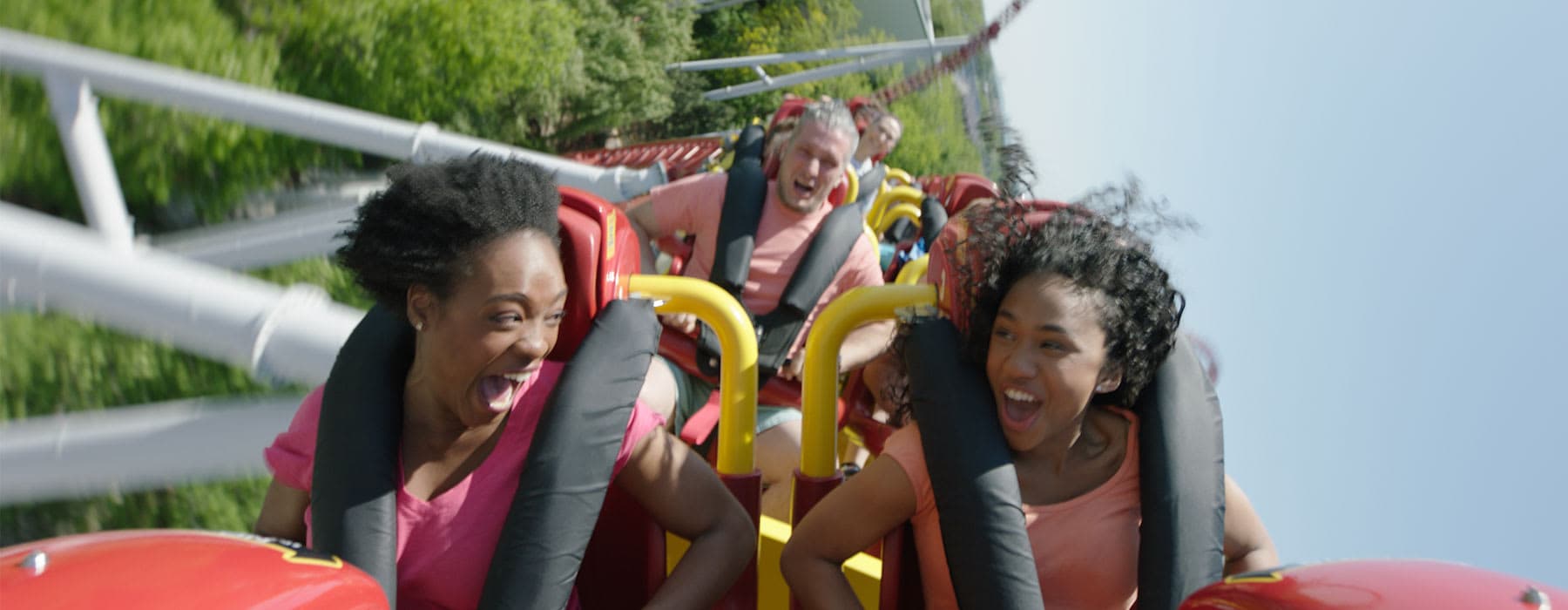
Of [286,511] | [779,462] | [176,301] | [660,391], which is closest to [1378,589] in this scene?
[286,511]

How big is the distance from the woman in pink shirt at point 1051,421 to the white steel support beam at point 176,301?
2.74 ft

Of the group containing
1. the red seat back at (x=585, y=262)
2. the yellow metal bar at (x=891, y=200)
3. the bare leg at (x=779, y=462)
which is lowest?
the bare leg at (x=779, y=462)

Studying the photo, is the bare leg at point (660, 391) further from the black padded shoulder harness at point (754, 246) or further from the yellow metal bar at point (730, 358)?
the yellow metal bar at point (730, 358)

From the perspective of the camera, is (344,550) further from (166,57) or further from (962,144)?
(962,144)

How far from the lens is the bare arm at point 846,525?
157 cm

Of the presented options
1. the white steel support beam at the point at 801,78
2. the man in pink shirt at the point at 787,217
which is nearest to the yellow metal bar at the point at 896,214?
the man in pink shirt at the point at 787,217

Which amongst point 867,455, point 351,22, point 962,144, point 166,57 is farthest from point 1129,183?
point 962,144

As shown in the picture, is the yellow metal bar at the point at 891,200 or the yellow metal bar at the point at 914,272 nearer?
the yellow metal bar at the point at 914,272

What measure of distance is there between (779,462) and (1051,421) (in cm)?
153

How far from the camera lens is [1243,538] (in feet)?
5.64

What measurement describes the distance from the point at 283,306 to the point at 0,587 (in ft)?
3.37

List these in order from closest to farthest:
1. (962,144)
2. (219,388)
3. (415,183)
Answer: (415,183) < (219,388) < (962,144)

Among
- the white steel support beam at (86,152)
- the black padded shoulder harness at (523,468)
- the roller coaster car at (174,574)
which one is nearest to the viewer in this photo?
the roller coaster car at (174,574)

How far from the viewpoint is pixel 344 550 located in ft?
4.53
